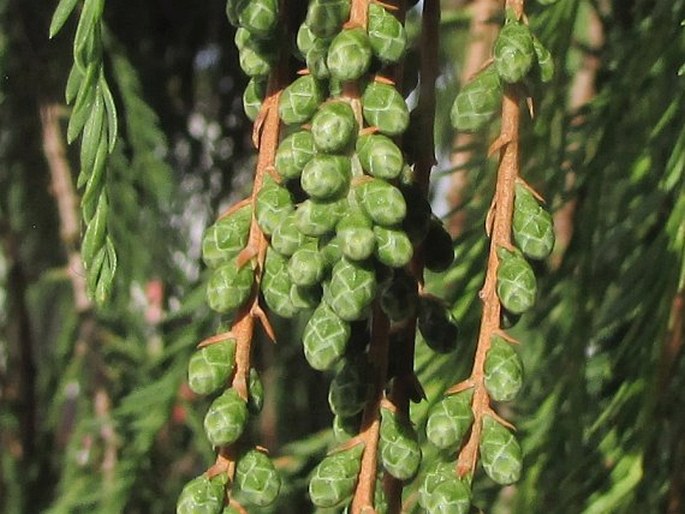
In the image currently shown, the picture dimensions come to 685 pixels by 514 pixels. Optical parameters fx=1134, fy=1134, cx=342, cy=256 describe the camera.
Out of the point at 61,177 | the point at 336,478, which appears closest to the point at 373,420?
the point at 336,478

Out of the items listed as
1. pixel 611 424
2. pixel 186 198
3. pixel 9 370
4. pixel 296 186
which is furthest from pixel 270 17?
pixel 9 370

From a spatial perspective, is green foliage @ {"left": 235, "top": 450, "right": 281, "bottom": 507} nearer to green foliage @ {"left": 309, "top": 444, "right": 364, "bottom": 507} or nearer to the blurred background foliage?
green foliage @ {"left": 309, "top": 444, "right": 364, "bottom": 507}

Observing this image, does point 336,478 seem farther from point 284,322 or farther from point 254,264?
point 284,322

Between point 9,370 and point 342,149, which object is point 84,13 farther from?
point 9,370

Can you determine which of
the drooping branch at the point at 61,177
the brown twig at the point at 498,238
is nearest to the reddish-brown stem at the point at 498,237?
the brown twig at the point at 498,238

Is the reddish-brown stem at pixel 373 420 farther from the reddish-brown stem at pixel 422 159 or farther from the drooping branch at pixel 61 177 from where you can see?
the drooping branch at pixel 61 177
